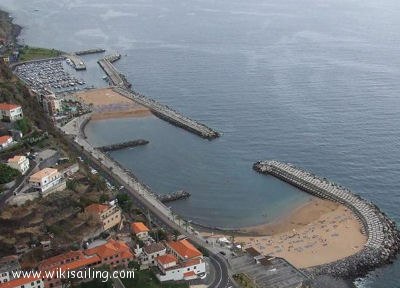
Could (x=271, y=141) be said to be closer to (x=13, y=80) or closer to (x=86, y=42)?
(x=13, y=80)

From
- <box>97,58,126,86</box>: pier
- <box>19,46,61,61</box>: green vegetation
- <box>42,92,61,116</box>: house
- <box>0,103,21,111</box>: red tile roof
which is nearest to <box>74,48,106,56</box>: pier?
<box>19,46,61,61</box>: green vegetation

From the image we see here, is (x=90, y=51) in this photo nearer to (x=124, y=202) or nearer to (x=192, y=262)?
(x=124, y=202)

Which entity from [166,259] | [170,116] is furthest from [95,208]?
[170,116]

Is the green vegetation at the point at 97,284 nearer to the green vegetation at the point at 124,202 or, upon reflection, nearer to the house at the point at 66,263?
the house at the point at 66,263

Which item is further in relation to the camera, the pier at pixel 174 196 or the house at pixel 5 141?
the pier at pixel 174 196

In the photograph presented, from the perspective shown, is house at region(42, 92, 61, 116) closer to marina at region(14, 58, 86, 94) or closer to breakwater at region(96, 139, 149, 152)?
marina at region(14, 58, 86, 94)

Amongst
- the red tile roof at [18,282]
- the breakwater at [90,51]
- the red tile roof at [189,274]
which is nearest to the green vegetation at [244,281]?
the red tile roof at [189,274]
